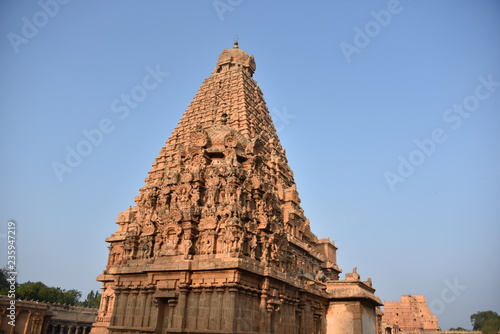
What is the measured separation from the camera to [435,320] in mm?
70000

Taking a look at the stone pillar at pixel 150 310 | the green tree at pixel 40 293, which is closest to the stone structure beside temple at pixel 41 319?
the green tree at pixel 40 293

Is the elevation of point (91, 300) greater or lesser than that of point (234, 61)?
lesser

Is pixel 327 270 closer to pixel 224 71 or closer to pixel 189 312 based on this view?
pixel 189 312

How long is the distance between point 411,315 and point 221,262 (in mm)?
65218

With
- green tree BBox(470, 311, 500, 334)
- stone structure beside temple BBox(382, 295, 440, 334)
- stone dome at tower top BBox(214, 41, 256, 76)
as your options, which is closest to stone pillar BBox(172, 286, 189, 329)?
stone dome at tower top BBox(214, 41, 256, 76)

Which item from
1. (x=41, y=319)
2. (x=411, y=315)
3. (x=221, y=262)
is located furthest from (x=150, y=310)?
(x=411, y=315)

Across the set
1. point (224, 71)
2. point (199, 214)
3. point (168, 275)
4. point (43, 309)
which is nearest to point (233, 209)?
point (199, 214)

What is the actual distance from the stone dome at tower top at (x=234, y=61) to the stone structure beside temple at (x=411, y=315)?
2160 inches

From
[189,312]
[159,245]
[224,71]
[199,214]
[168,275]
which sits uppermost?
[224,71]

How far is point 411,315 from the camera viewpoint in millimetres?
68188

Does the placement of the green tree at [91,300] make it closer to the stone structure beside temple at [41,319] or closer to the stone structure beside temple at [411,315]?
the stone structure beside temple at [41,319]

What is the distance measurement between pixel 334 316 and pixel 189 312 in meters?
11.2

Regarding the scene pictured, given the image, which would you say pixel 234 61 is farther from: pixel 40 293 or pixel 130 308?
pixel 40 293

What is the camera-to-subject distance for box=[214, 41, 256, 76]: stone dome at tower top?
119 feet
